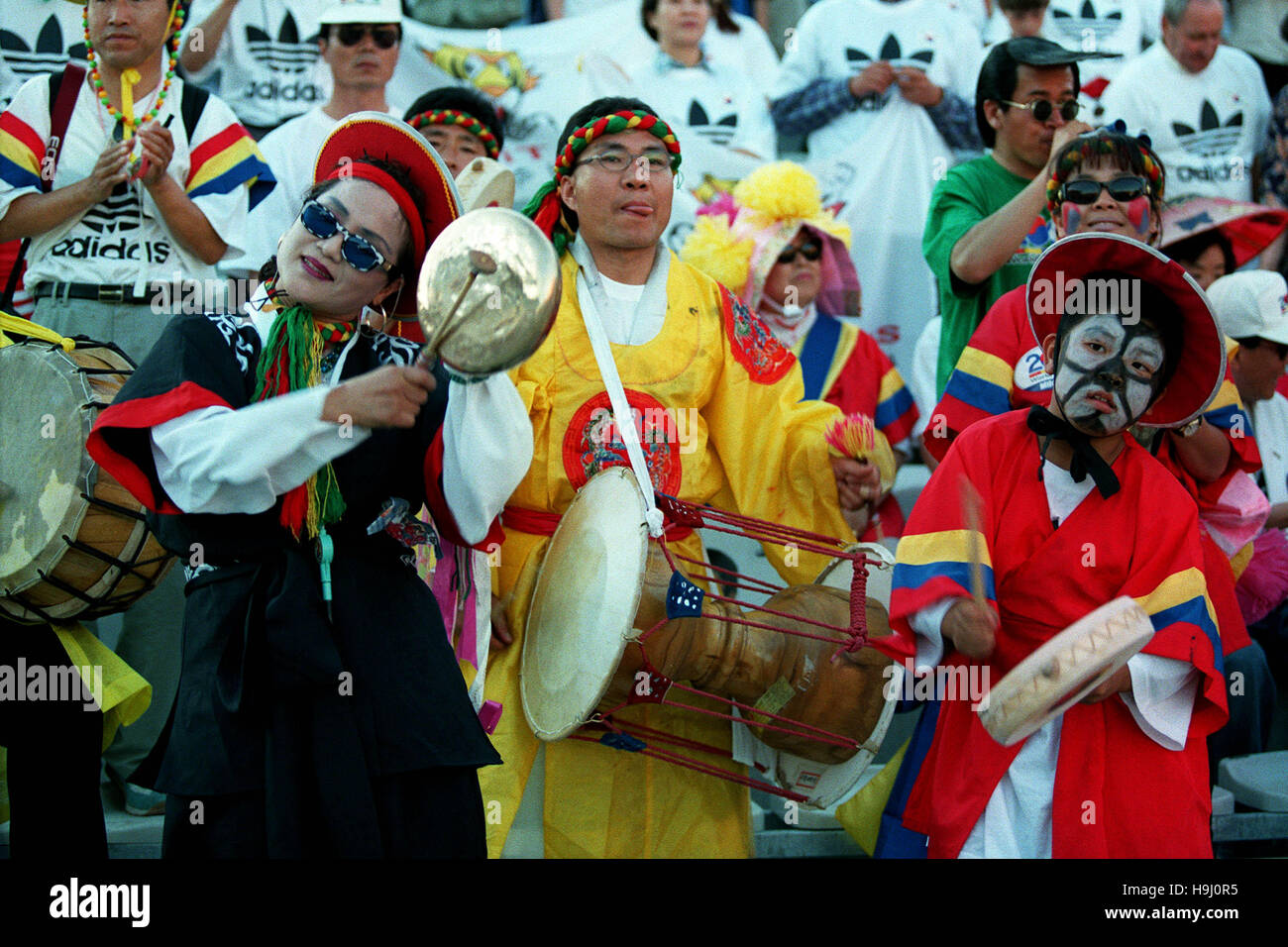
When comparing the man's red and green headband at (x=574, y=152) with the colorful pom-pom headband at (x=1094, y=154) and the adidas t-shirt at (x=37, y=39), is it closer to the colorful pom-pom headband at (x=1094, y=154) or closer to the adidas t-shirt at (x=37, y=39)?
the colorful pom-pom headband at (x=1094, y=154)

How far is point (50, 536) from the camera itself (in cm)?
343

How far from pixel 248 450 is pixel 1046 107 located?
310 centimetres

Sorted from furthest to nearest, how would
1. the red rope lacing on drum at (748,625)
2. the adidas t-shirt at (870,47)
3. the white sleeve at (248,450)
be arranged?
1. the adidas t-shirt at (870,47)
2. the red rope lacing on drum at (748,625)
3. the white sleeve at (248,450)

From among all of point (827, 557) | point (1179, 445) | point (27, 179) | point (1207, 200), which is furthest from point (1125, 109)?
point (27, 179)

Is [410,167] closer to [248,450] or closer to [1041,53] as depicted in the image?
[248,450]

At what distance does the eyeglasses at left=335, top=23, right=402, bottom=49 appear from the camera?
5.51m

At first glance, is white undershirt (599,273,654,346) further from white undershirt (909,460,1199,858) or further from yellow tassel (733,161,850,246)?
yellow tassel (733,161,850,246)

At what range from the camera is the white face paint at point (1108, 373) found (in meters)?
3.27

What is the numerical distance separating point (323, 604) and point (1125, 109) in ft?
15.7

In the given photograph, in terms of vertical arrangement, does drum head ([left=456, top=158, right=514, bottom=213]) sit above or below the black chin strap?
above

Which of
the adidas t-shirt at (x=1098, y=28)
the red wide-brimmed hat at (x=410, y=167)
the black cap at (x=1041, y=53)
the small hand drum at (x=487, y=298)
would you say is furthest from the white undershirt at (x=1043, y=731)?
the adidas t-shirt at (x=1098, y=28)

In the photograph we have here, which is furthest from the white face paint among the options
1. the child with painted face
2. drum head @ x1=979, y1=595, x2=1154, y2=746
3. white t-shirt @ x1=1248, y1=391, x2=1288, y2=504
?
white t-shirt @ x1=1248, y1=391, x2=1288, y2=504

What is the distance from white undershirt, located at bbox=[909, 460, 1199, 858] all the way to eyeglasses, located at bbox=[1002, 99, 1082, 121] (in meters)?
1.82

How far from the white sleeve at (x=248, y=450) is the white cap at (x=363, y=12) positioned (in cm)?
319
